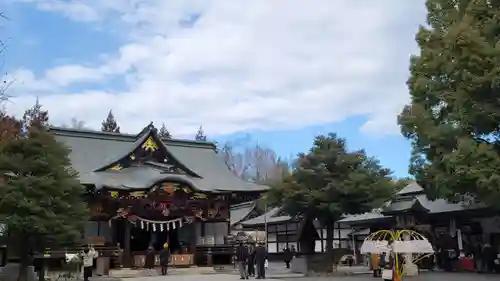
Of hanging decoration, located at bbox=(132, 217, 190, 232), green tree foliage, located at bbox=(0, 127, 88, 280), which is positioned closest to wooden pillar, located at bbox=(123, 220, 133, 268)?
hanging decoration, located at bbox=(132, 217, 190, 232)

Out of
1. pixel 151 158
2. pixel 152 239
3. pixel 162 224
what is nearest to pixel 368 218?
pixel 162 224

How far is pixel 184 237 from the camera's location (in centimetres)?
2952

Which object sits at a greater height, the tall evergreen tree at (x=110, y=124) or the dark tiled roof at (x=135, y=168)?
the tall evergreen tree at (x=110, y=124)

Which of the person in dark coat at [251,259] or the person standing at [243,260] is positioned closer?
the person standing at [243,260]

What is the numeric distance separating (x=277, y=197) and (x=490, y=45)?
13.2 metres

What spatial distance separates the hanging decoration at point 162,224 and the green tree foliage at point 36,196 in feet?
22.3

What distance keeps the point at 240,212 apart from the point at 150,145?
29.2 m

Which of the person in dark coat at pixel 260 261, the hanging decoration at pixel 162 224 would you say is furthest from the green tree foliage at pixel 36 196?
the person in dark coat at pixel 260 261

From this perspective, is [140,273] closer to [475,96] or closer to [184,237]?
[184,237]

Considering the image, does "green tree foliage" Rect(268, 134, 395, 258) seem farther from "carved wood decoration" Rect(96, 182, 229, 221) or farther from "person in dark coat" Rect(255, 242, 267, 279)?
"carved wood decoration" Rect(96, 182, 229, 221)

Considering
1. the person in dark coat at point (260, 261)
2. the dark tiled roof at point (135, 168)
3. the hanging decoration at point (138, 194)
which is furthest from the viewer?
the dark tiled roof at point (135, 168)

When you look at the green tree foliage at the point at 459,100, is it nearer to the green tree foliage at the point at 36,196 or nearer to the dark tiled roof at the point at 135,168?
the dark tiled roof at the point at 135,168

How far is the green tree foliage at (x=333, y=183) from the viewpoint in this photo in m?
24.8

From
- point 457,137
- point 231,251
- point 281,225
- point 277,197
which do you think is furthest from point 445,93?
point 281,225
